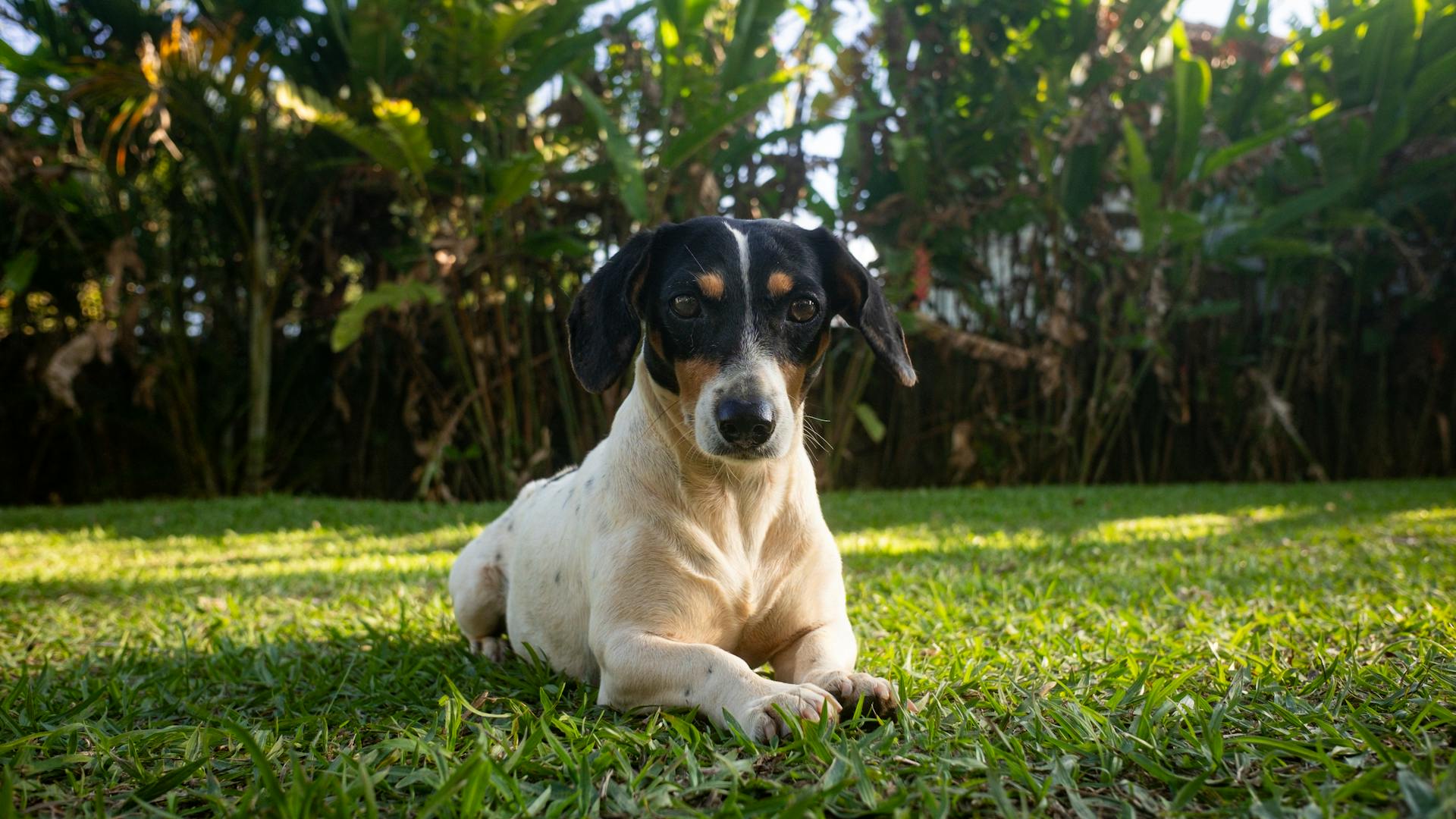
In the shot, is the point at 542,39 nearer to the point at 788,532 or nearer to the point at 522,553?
the point at 522,553

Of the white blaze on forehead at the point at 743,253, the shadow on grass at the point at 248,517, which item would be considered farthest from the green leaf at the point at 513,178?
the white blaze on forehead at the point at 743,253

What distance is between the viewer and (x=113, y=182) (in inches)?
292

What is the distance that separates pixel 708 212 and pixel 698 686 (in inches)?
209

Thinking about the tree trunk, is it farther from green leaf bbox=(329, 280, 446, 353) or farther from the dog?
the dog

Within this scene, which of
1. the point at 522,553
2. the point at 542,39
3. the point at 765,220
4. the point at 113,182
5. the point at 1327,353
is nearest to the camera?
the point at 765,220

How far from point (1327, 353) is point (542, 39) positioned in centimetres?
753

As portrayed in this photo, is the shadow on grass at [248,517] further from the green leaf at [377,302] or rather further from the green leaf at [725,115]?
the green leaf at [725,115]

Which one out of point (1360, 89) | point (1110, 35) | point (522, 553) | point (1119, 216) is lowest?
point (522, 553)

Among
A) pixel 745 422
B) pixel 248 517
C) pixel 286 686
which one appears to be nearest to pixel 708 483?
pixel 745 422

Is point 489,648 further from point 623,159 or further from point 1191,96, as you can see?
point 1191,96

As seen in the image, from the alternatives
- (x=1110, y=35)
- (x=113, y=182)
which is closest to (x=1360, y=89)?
(x=1110, y=35)

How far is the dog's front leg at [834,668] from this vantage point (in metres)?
1.63

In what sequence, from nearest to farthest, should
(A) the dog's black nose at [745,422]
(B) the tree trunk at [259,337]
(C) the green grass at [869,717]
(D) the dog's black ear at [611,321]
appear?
(C) the green grass at [869,717], (A) the dog's black nose at [745,422], (D) the dog's black ear at [611,321], (B) the tree trunk at [259,337]

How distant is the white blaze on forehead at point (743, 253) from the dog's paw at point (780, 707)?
83 centimetres
